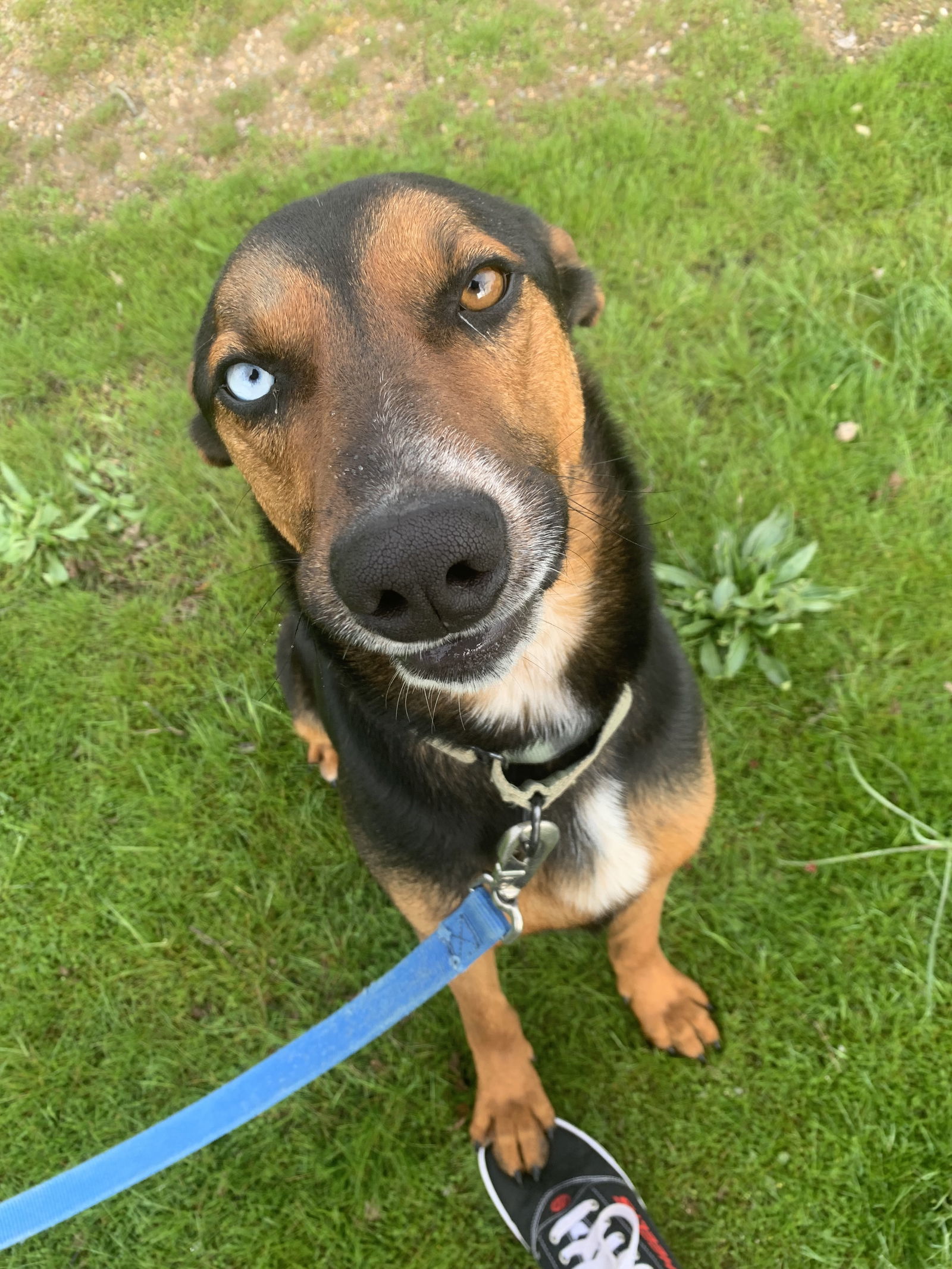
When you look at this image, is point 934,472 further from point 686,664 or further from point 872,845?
point 686,664

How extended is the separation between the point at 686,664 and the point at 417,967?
1.39 metres

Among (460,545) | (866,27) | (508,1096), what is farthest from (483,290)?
(866,27)

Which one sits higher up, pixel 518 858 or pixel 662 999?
pixel 518 858

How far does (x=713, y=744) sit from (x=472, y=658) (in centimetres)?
230

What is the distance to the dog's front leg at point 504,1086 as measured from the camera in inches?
115

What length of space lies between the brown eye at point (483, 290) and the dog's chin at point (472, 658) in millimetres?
832

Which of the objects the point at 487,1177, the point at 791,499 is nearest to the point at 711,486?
the point at 791,499

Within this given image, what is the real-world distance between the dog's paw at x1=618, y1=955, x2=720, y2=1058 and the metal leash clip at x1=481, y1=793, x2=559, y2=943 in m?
1.20

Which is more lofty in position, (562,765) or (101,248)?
(101,248)

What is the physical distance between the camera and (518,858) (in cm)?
237

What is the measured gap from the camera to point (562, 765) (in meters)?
2.49

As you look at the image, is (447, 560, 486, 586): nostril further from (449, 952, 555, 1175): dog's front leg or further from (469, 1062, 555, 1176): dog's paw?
(469, 1062, 555, 1176): dog's paw

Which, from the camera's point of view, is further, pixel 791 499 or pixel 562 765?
pixel 791 499

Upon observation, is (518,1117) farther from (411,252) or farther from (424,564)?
(411,252)
